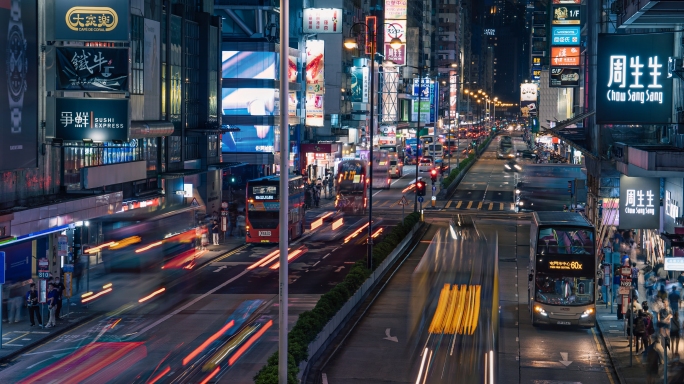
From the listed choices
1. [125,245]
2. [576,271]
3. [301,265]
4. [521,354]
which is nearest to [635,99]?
[576,271]

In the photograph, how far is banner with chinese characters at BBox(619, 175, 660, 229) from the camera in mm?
38531

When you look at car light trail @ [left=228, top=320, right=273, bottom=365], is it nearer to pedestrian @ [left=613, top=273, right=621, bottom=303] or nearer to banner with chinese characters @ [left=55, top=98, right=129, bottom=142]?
banner with chinese characters @ [left=55, top=98, right=129, bottom=142]

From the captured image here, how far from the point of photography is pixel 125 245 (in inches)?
1681

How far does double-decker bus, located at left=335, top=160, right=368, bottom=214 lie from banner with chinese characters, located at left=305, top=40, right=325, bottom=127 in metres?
17.0

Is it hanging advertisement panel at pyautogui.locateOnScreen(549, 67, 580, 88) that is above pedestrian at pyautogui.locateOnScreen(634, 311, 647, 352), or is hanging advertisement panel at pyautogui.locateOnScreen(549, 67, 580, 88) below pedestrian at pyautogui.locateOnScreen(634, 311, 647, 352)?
above

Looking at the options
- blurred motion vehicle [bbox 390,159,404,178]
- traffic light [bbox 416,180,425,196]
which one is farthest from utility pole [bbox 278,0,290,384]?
blurred motion vehicle [bbox 390,159,404,178]

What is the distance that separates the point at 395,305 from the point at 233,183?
41218 mm

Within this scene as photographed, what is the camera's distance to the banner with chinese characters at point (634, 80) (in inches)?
1250

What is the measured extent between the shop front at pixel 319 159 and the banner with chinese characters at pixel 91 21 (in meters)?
53.0

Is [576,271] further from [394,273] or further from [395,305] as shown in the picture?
[394,273]

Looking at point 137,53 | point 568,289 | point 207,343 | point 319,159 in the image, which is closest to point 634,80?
point 568,289

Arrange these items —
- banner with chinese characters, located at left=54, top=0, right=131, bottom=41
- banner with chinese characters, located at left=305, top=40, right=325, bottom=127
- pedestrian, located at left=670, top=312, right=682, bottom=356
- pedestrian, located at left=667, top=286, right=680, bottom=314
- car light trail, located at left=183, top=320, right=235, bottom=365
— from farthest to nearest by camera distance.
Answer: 1. banner with chinese characters, located at left=305, top=40, right=325, bottom=127
2. banner with chinese characters, located at left=54, top=0, right=131, bottom=41
3. pedestrian, located at left=667, top=286, right=680, bottom=314
4. car light trail, located at left=183, top=320, right=235, bottom=365
5. pedestrian, located at left=670, top=312, right=682, bottom=356

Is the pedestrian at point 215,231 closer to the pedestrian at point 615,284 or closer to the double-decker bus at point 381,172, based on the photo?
the pedestrian at point 615,284

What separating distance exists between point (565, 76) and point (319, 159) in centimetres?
3247
